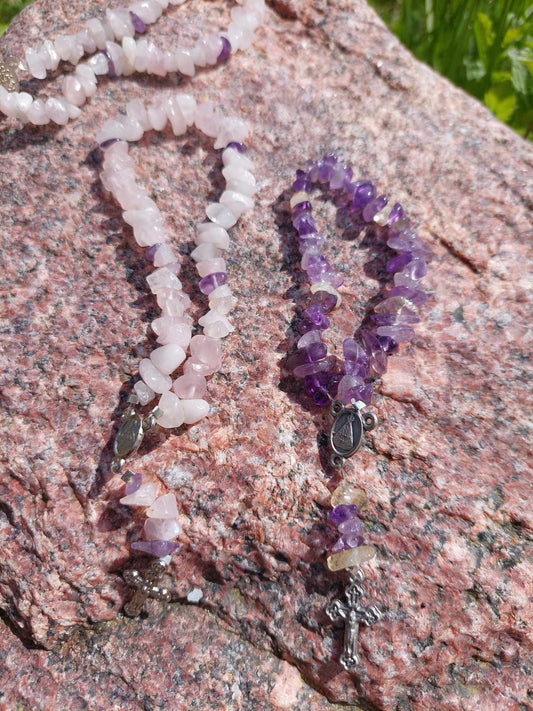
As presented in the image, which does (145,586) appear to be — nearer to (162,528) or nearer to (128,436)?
(162,528)

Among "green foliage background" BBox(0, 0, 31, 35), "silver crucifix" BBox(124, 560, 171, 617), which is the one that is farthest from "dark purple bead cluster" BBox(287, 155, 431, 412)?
"green foliage background" BBox(0, 0, 31, 35)

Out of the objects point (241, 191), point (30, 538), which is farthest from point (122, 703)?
point (241, 191)

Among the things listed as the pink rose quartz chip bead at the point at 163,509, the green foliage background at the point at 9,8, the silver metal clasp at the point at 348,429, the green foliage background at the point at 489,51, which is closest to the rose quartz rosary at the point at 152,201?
the pink rose quartz chip bead at the point at 163,509

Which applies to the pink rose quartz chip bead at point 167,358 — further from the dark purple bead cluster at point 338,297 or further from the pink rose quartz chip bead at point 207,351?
the dark purple bead cluster at point 338,297

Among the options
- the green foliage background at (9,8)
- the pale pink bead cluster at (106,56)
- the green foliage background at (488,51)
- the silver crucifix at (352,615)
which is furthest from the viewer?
the green foliage background at (9,8)

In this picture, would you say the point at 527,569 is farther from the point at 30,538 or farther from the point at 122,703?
the point at 30,538

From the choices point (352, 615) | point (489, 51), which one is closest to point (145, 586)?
point (352, 615)
